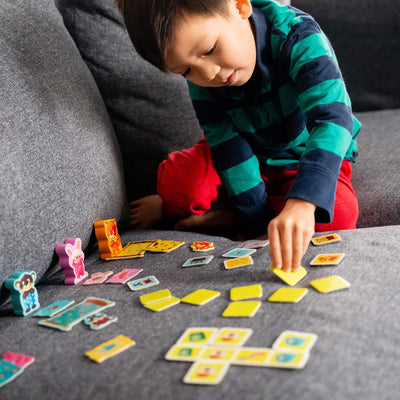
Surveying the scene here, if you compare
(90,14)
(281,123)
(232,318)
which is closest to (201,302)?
(232,318)

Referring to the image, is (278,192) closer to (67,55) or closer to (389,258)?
(389,258)

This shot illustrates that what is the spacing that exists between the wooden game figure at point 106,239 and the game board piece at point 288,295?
45 cm

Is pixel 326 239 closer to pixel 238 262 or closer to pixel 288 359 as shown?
pixel 238 262

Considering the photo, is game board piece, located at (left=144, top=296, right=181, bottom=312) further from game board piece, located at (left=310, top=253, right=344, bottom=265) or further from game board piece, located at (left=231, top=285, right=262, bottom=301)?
game board piece, located at (left=310, top=253, right=344, bottom=265)

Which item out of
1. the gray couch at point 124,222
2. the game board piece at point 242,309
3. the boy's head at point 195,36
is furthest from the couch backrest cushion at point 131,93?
the game board piece at point 242,309

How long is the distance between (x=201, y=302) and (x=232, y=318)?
8 centimetres

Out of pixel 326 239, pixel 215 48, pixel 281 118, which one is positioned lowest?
pixel 326 239

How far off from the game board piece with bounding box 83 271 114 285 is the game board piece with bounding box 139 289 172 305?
158 mm

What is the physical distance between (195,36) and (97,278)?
0.53 meters

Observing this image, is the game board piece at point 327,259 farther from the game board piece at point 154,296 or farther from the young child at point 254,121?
the game board piece at point 154,296

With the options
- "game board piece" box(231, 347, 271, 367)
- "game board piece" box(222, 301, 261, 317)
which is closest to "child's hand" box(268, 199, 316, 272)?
"game board piece" box(222, 301, 261, 317)

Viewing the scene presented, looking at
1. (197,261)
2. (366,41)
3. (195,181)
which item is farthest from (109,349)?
(366,41)

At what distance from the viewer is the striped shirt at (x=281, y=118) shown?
0.92 m

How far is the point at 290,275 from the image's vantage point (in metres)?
0.79
